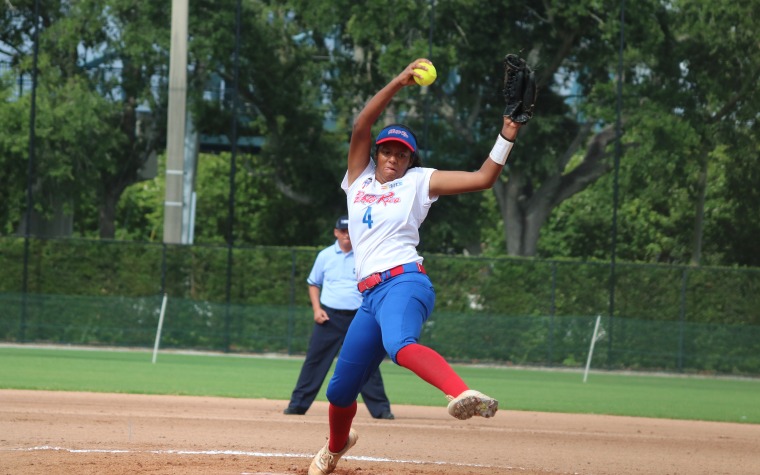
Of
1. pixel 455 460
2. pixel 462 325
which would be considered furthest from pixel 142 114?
pixel 455 460

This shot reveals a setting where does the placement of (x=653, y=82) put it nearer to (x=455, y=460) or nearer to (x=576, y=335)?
(x=576, y=335)

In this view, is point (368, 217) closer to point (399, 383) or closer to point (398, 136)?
point (398, 136)

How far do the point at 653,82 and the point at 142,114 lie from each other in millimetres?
13970

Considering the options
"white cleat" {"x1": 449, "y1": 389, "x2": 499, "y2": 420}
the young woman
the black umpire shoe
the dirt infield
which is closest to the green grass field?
the dirt infield

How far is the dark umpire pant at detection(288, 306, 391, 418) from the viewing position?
11.9m

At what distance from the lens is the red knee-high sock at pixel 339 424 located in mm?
7070

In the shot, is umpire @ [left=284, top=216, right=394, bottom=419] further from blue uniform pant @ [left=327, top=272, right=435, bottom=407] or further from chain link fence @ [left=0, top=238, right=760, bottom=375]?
chain link fence @ [left=0, top=238, right=760, bottom=375]

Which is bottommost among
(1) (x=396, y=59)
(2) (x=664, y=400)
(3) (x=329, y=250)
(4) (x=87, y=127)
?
(2) (x=664, y=400)

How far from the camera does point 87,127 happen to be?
2927cm

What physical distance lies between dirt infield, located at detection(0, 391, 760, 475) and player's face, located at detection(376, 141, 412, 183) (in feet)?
6.54

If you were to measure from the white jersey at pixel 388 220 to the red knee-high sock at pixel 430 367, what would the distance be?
593mm

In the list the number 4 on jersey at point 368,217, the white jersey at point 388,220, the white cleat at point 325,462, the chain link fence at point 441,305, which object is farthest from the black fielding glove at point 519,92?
the chain link fence at point 441,305

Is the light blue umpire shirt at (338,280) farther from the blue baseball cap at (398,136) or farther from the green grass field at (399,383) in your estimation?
the blue baseball cap at (398,136)

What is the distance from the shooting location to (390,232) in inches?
260
